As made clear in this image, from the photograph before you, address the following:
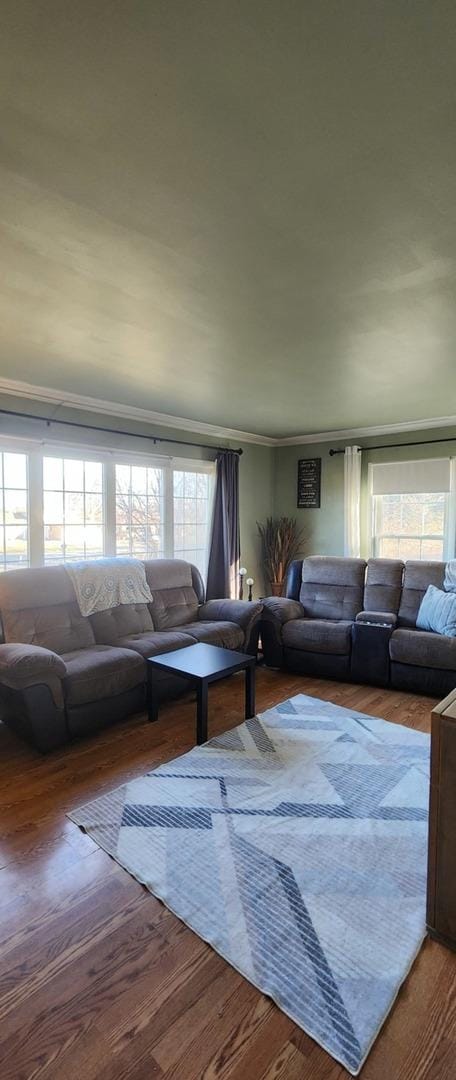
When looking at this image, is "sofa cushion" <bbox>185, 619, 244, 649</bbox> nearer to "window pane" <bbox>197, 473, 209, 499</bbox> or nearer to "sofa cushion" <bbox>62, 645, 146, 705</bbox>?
"sofa cushion" <bbox>62, 645, 146, 705</bbox>

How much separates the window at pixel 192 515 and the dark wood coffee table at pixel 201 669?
1.89 meters

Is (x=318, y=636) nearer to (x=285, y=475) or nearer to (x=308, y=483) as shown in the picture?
(x=308, y=483)

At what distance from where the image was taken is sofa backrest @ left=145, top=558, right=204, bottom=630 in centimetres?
431

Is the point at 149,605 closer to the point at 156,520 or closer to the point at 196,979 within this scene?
the point at 156,520

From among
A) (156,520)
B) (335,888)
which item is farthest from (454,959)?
(156,520)

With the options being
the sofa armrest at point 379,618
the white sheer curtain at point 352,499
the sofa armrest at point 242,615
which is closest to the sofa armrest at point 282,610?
the sofa armrest at point 242,615

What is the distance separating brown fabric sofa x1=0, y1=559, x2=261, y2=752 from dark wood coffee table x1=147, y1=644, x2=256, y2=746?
12cm

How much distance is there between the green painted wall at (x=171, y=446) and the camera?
3.84m

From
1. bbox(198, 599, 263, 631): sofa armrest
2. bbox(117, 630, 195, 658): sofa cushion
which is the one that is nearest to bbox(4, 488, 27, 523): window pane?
bbox(117, 630, 195, 658): sofa cushion

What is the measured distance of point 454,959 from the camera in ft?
4.99

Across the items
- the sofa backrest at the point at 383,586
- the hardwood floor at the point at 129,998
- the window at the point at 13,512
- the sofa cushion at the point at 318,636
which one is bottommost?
the hardwood floor at the point at 129,998

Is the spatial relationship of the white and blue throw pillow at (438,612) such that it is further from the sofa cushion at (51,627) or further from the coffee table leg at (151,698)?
the sofa cushion at (51,627)

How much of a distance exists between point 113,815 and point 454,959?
141 centimetres

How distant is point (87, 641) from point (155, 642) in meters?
0.53
